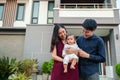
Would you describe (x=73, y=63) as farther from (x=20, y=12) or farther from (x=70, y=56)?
(x=20, y=12)

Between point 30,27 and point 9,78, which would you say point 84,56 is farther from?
point 30,27

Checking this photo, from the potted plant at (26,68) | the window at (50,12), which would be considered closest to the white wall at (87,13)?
the window at (50,12)

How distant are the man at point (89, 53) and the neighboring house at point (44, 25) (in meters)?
7.74

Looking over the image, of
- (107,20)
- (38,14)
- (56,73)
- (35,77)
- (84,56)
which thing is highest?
(38,14)

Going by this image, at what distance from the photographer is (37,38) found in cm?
1125

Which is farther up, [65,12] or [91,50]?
[65,12]

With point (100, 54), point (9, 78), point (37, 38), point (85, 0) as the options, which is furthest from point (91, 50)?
point (85, 0)

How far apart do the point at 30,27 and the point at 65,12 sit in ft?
7.48

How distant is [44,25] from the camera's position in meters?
11.5

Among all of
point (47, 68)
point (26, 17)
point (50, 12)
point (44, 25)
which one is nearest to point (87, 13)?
point (44, 25)

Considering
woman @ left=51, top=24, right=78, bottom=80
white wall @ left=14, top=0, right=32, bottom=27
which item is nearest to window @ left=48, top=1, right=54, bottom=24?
white wall @ left=14, top=0, right=32, bottom=27

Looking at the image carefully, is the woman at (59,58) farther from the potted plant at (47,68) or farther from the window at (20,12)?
the window at (20,12)

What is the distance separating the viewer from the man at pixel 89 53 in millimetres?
2303

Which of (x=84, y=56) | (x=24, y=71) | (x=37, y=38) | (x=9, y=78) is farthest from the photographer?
(x=37, y=38)
